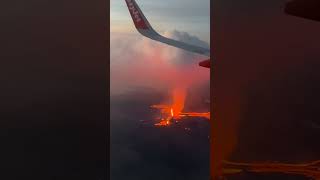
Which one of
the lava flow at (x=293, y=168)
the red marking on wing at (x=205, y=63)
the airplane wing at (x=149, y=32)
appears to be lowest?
the lava flow at (x=293, y=168)

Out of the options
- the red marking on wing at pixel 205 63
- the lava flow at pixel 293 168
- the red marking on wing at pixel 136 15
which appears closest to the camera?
the lava flow at pixel 293 168

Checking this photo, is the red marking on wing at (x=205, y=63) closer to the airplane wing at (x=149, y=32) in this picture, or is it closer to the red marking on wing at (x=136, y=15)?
the airplane wing at (x=149, y=32)

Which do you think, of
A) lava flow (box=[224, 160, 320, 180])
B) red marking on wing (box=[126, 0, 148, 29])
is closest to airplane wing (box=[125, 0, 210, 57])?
red marking on wing (box=[126, 0, 148, 29])

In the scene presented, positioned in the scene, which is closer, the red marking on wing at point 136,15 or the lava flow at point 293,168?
the lava flow at point 293,168

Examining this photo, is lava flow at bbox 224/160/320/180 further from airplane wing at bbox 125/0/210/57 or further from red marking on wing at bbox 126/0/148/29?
red marking on wing at bbox 126/0/148/29

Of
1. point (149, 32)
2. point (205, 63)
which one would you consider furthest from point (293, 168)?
point (149, 32)

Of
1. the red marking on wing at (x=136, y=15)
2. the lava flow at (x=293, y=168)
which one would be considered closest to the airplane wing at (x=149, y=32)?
the red marking on wing at (x=136, y=15)

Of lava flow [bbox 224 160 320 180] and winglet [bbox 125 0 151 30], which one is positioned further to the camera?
winglet [bbox 125 0 151 30]

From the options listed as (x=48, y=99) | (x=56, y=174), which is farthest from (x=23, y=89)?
(x=56, y=174)

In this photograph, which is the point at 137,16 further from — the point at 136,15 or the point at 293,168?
the point at 293,168
